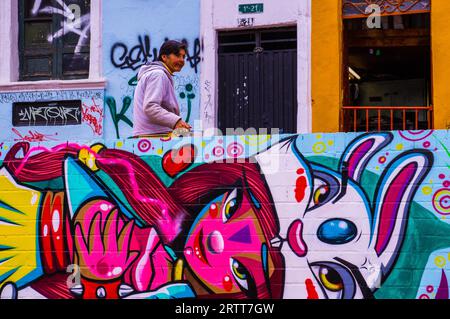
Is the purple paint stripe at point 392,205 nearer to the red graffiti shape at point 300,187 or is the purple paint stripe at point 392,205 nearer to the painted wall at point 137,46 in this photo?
the red graffiti shape at point 300,187

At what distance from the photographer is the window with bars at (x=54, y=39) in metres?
13.4

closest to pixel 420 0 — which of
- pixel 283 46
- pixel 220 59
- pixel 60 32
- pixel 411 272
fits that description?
pixel 283 46

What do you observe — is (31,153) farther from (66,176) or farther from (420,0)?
(420,0)

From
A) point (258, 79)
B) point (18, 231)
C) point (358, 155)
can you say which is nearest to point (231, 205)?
point (358, 155)

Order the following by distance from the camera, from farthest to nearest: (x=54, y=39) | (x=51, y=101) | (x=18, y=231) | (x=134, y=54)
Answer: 1. (x=54, y=39)
2. (x=51, y=101)
3. (x=134, y=54)
4. (x=18, y=231)

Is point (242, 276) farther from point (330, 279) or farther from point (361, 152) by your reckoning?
point (361, 152)

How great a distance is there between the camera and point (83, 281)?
741cm

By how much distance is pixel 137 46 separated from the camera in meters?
13.0

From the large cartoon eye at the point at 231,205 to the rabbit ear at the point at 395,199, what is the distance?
1136mm

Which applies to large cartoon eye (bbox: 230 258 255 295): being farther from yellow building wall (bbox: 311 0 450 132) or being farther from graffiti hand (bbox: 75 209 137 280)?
yellow building wall (bbox: 311 0 450 132)

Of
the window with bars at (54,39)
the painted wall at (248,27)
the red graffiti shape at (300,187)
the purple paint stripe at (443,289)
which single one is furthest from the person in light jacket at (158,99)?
the window with bars at (54,39)

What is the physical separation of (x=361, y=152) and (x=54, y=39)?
7.91 meters
